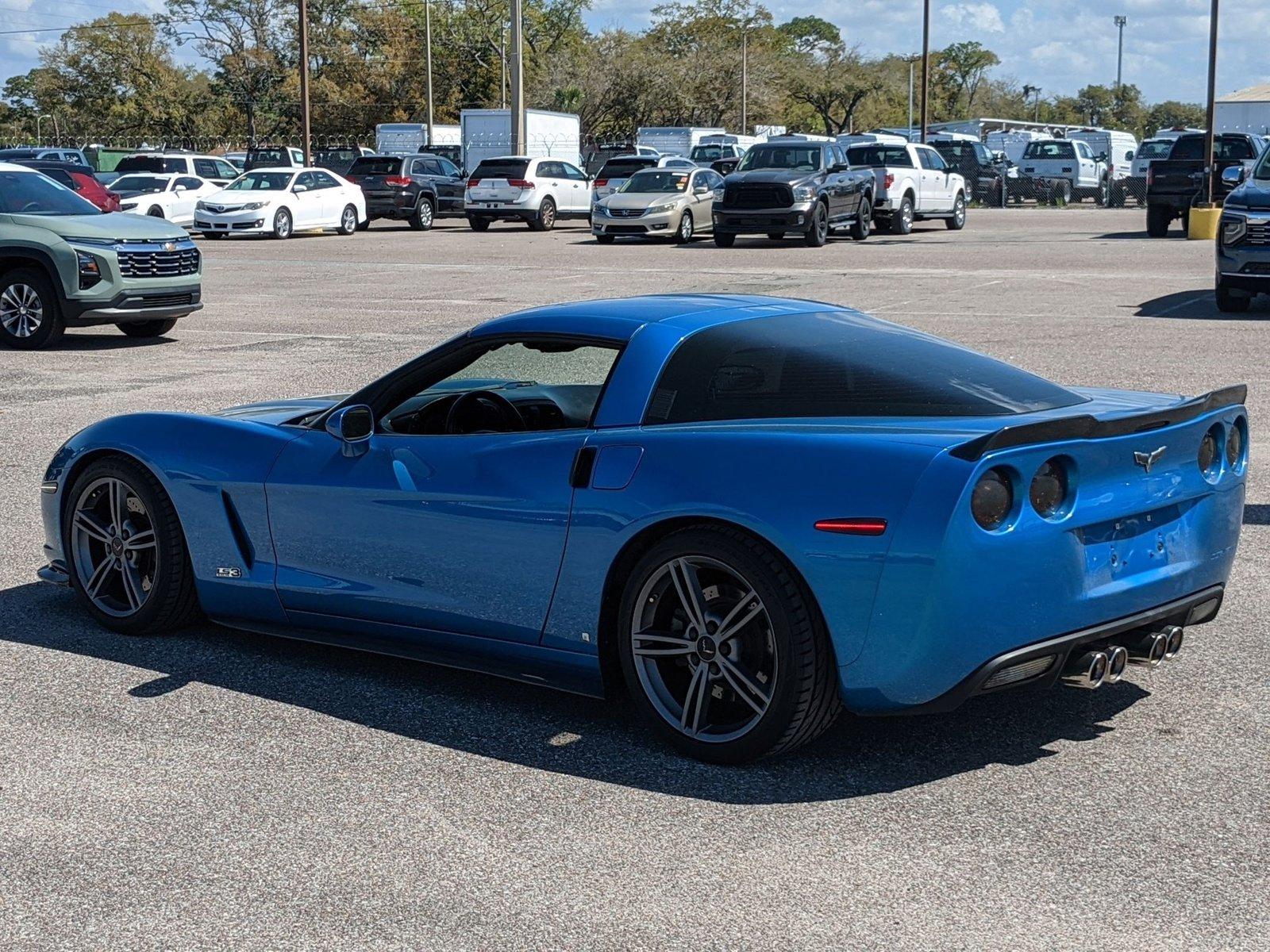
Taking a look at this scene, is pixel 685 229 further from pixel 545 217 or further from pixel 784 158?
pixel 545 217

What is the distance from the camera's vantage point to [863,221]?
3241 cm

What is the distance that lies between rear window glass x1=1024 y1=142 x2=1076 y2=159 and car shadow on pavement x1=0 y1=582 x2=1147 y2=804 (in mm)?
52473

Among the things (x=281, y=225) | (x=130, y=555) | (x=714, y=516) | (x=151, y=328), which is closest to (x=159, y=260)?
(x=151, y=328)

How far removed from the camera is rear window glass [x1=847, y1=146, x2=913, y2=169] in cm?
3456

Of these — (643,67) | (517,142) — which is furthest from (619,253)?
(643,67)

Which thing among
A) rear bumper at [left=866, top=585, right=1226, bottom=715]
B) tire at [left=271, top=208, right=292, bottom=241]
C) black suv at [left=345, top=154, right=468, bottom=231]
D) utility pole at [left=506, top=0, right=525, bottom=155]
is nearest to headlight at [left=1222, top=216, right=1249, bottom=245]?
rear bumper at [left=866, top=585, right=1226, bottom=715]

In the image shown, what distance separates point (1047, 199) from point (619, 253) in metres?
28.7

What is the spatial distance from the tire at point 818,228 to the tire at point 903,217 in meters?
3.96

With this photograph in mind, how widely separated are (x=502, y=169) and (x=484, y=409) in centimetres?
3341

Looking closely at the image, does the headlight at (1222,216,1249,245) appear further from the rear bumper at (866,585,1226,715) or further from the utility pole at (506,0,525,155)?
the utility pole at (506,0,525,155)

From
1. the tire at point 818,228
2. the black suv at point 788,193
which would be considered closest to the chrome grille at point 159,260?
the black suv at point 788,193

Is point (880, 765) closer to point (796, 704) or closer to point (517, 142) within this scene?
point (796, 704)

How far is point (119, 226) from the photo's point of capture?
16.2 m

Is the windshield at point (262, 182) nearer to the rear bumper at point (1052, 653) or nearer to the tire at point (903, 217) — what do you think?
Answer: the tire at point (903, 217)
